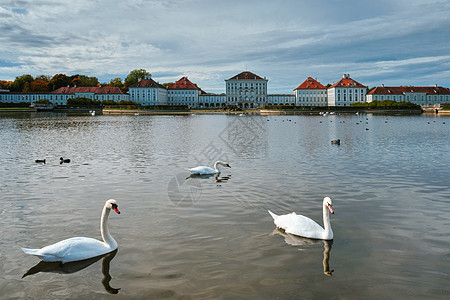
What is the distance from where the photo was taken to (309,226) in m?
6.63

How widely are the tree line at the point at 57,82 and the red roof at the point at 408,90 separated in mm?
87376

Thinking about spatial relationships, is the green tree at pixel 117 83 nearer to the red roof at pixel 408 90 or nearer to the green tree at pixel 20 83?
the green tree at pixel 20 83

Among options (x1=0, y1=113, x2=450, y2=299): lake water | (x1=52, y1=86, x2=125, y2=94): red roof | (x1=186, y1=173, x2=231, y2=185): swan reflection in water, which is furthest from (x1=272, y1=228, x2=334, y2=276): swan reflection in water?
(x1=52, y1=86, x2=125, y2=94): red roof

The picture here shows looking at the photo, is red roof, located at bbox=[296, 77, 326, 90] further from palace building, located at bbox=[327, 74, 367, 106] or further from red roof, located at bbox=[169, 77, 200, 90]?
red roof, located at bbox=[169, 77, 200, 90]

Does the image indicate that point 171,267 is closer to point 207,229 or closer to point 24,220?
point 207,229

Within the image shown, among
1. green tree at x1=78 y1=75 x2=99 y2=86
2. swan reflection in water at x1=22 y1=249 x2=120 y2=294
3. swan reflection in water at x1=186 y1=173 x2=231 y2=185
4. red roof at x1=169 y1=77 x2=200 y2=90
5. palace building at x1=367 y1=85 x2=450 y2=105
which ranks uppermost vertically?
green tree at x1=78 y1=75 x2=99 y2=86

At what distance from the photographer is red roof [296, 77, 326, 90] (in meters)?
143

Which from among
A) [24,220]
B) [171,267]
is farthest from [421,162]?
[24,220]

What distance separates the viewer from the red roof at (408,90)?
130625mm

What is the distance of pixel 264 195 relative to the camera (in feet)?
32.3

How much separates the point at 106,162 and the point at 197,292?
11.9 meters

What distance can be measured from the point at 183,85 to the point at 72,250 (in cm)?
14323

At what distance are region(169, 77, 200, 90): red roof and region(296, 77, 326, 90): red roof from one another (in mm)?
39742

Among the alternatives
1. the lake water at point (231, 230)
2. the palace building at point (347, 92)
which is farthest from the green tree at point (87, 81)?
the lake water at point (231, 230)
